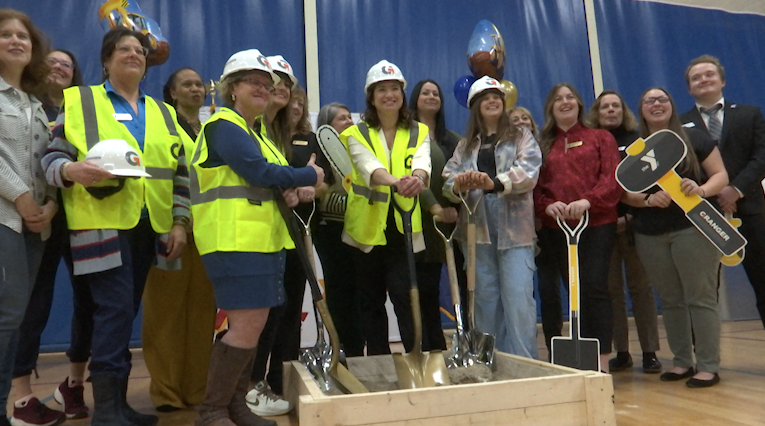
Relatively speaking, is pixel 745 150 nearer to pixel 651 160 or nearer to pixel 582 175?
pixel 651 160

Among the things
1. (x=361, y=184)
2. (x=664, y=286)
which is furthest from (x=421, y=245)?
(x=664, y=286)

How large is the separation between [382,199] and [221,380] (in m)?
1.12

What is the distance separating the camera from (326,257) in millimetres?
2910

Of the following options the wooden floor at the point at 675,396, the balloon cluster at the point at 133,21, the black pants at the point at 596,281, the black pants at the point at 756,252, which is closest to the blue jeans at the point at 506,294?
the black pants at the point at 596,281

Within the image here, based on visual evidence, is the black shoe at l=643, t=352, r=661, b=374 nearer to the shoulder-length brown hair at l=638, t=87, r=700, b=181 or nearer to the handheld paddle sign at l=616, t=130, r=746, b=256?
the handheld paddle sign at l=616, t=130, r=746, b=256

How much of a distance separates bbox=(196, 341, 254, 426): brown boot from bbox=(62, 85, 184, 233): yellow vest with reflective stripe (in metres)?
0.60

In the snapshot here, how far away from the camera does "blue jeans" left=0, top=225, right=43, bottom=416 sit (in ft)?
6.00

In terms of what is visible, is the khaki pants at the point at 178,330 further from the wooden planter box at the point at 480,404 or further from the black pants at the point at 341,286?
the wooden planter box at the point at 480,404

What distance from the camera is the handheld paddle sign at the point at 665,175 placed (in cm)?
265

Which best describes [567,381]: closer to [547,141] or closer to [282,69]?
[547,141]

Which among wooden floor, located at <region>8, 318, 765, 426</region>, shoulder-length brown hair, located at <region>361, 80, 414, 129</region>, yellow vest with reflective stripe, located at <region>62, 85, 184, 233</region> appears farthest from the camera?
shoulder-length brown hair, located at <region>361, 80, 414, 129</region>

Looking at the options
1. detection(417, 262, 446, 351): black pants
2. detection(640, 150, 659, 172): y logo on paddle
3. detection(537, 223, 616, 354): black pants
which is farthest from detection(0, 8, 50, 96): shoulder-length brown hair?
detection(640, 150, 659, 172): y logo on paddle

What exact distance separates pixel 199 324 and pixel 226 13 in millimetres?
3539

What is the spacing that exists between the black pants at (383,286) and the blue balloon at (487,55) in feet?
5.92
